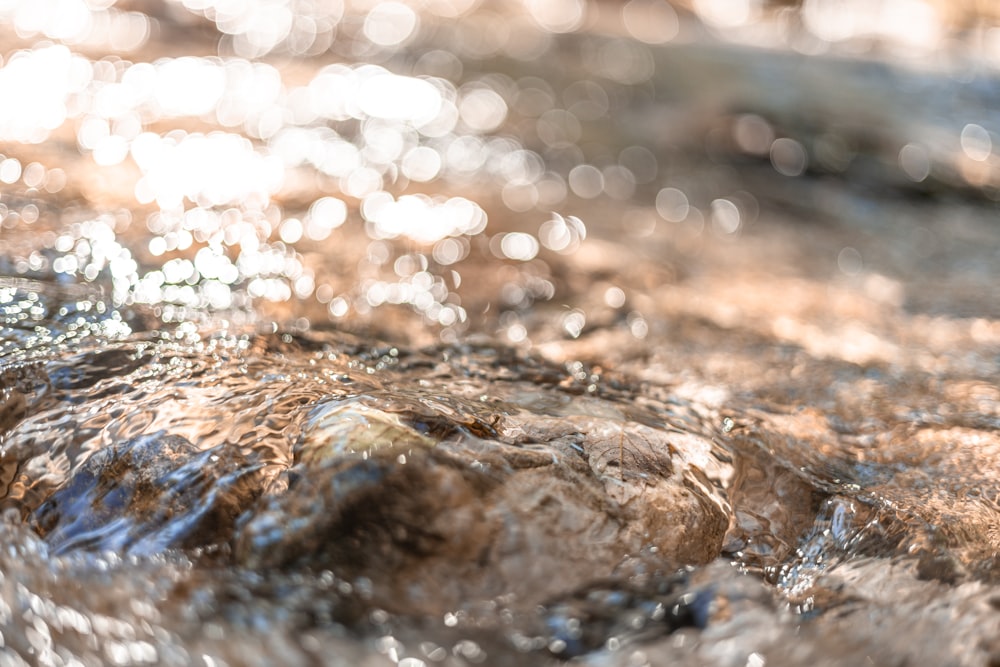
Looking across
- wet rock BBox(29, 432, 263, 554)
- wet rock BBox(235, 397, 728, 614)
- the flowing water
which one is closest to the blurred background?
the flowing water

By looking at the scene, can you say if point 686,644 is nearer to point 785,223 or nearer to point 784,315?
point 784,315

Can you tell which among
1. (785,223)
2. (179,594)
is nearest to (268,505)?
(179,594)

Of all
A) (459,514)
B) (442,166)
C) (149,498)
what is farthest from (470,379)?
(442,166)

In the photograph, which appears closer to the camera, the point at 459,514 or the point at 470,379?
the point at 459,514

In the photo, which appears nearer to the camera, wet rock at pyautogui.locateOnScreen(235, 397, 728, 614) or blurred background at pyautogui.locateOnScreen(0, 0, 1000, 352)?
wet rock at pyautogui.locateOnScreen(235, 397, 728, 614)

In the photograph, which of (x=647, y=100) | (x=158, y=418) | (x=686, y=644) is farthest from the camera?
(x=647, y=100)

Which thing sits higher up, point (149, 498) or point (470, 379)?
point (470, 379)

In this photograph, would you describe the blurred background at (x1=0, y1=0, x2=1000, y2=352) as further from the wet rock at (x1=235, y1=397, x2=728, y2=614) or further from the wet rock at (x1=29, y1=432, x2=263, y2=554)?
the wet rock at (x1=235, y1=397, x2=728, y2=614)

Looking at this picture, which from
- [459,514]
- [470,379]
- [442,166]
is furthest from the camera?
[442,166]

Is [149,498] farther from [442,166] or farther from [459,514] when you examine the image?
[442,166]
